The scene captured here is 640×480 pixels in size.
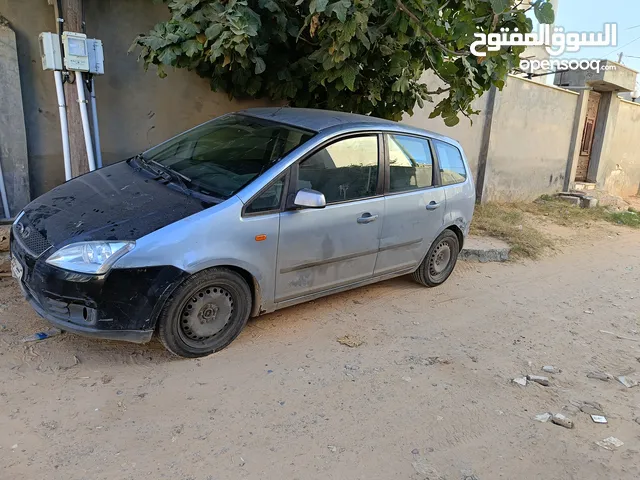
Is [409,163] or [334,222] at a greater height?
[409,163]

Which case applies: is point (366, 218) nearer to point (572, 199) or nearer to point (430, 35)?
point (430, 35)

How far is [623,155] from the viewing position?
563 inches

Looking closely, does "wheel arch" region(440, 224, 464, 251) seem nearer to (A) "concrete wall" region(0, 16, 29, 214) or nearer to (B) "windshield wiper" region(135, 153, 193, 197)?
(B) "windshield wiper" region(135, 153, 193, 197)

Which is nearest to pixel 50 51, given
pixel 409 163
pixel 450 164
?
pixel 409 163

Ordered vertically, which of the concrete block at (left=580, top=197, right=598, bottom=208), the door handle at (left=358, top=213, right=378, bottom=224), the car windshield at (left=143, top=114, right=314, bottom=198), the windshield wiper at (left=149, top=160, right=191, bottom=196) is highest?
the car windshield at (left=143, top=114, right=314, bottom=198)

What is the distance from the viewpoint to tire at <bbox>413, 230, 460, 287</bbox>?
495cm

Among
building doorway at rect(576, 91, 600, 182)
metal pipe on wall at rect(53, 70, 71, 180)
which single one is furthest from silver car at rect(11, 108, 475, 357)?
building doorway at rect(576, 91, 600, 182)

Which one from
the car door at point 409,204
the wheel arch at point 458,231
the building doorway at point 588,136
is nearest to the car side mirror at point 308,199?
the car door at point 409,204

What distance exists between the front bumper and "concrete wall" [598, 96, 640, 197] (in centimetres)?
1352

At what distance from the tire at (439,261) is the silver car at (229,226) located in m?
0.22

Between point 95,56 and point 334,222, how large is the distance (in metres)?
3.13

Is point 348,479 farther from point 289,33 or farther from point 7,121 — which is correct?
point 7,121

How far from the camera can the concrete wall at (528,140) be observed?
9.72 m

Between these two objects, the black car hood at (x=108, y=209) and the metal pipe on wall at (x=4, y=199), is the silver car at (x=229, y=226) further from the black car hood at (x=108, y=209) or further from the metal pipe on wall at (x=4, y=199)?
the metal pipe on wall at (x=4, y=199)
